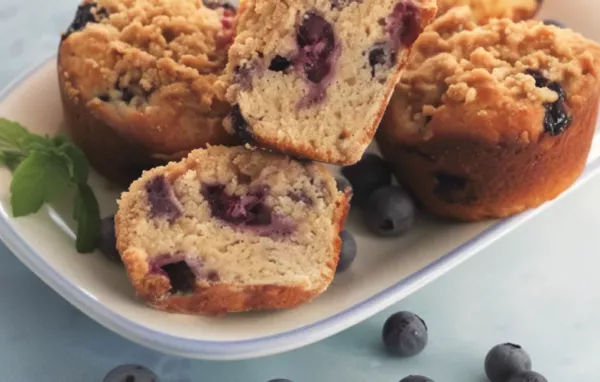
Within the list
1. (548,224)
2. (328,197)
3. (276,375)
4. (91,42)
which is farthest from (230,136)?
(548,224)

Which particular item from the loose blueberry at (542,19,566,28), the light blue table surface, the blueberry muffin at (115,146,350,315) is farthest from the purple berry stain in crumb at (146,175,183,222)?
the loose blueberry at (542,19,566,28)

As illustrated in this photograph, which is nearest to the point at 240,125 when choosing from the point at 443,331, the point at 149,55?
the point at 149,55

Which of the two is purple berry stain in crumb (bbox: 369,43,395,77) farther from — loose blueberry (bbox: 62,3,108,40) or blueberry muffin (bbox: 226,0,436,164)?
loose blueberry (bbox: 62,3,108,40)

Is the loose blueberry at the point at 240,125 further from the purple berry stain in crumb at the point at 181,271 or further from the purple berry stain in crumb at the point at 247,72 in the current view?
the purple berry stain in crumb at the point at 181,271

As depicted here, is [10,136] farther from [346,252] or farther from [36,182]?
[346,252]

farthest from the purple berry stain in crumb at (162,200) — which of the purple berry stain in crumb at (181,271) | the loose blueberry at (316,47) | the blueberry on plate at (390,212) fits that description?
the blueberry on plate at (390,212)

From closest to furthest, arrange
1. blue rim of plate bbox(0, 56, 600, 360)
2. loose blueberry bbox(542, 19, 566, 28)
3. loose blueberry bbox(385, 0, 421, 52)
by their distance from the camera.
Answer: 1. blue rim of plate bbox(0, 56, 600, 360)
2. loose blueberry bbox(385, 0, 421, 52)
3. loose blueberry bbox(542, 19, 566, 28)

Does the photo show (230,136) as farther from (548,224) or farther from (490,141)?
(548,224)
